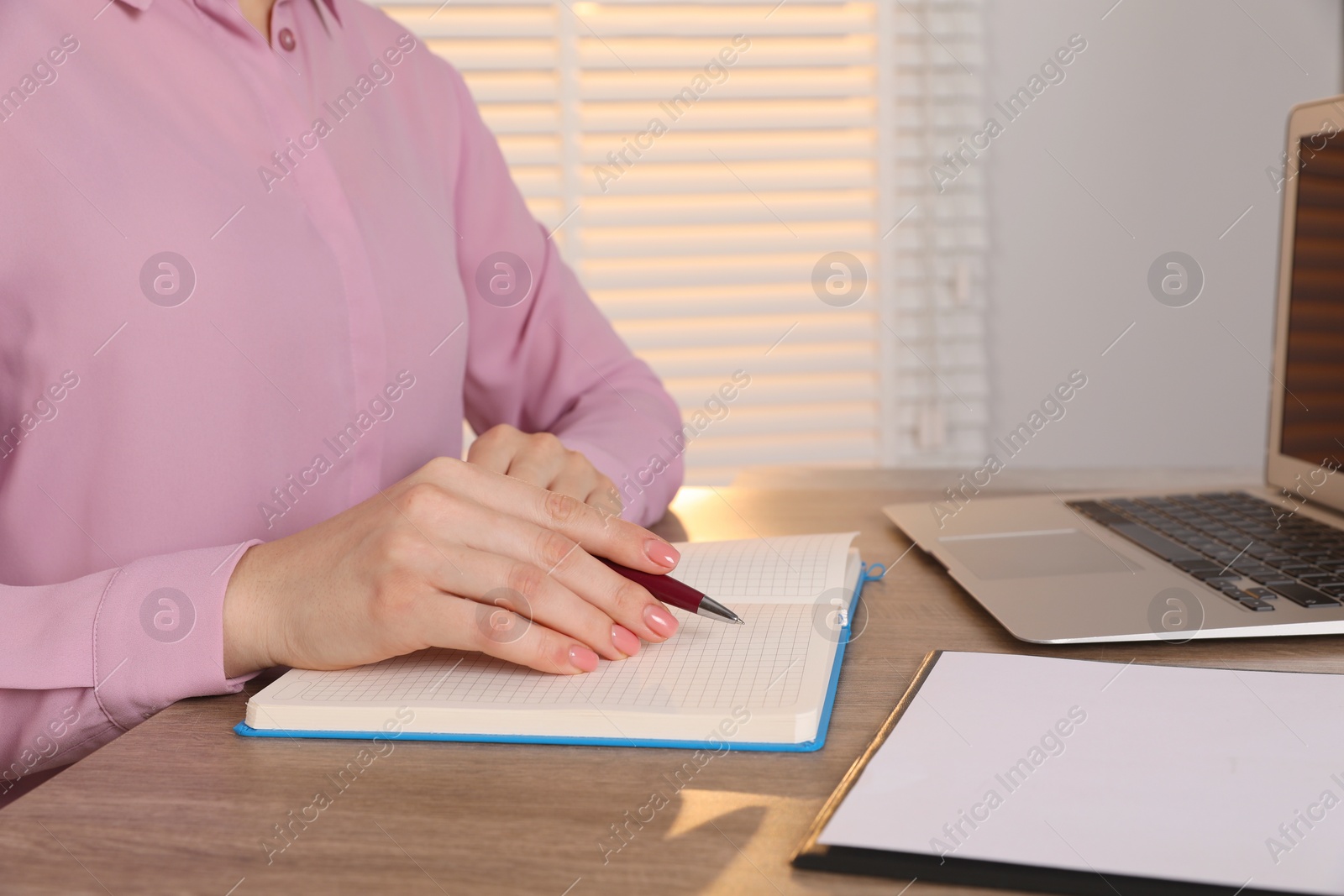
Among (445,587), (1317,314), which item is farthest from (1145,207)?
(445,587)

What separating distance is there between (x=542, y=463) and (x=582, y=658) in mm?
255

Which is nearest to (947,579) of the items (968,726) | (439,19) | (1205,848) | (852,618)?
(852,618)

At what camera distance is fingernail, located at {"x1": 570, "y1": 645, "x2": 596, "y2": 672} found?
21.8 inches

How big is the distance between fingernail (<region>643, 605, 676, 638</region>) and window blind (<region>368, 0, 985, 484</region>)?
1596 mm

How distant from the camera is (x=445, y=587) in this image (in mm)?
565

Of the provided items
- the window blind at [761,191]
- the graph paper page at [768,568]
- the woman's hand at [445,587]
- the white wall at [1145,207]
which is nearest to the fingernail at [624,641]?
the woman's hand at [445,587]

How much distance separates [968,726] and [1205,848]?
12 centimetres

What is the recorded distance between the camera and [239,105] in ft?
2.74

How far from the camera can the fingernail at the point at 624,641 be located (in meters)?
0.58

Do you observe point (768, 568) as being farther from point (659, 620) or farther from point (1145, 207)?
point (1145, 207)

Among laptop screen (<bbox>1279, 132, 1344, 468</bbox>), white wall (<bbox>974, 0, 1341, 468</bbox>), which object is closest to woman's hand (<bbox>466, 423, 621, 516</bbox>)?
laptop screen (<bbox>1279, 132, 1344, 468</bbox>)

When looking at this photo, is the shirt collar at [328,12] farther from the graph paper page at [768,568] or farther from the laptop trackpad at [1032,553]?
the laptop trackpad at [1032,553]

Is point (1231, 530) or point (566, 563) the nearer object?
point (566, 563)

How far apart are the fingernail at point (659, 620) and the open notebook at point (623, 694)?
0.5 inches
